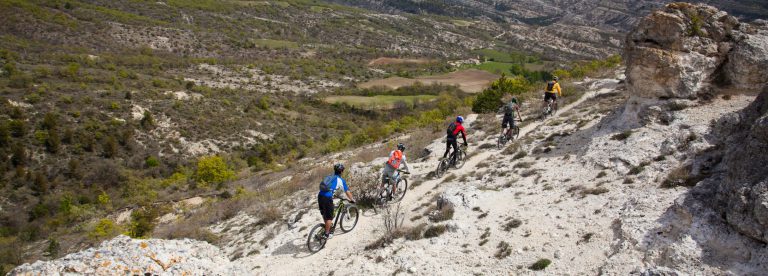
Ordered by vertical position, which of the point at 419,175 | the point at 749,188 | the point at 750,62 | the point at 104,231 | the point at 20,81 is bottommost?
the point at 20,81

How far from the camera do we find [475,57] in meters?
148

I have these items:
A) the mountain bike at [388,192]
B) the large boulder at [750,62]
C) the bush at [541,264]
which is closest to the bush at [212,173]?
the mountain bike at [388,192]

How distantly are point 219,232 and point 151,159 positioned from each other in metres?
32.6

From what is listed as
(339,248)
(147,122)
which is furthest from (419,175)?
(147,122)

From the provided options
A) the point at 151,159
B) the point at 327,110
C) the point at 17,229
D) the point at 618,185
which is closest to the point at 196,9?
the point at 327,110

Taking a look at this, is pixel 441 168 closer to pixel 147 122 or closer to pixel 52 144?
pixel 52 144

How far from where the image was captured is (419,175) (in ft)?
54.6

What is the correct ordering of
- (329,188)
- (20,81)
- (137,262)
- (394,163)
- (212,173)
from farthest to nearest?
(20,81), (212,173), (394,163), (329,188), (137,262)

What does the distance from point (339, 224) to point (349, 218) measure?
35 centimetres

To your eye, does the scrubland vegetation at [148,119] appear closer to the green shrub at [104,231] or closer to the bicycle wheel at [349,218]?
the green shrub at [104,231]

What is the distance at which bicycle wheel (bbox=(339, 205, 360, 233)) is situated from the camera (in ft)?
39.4

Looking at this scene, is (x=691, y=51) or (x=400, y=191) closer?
(x=691, y=51)

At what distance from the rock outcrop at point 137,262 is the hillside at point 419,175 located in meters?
0.05

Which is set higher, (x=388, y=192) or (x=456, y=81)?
(x=388, y=192)
